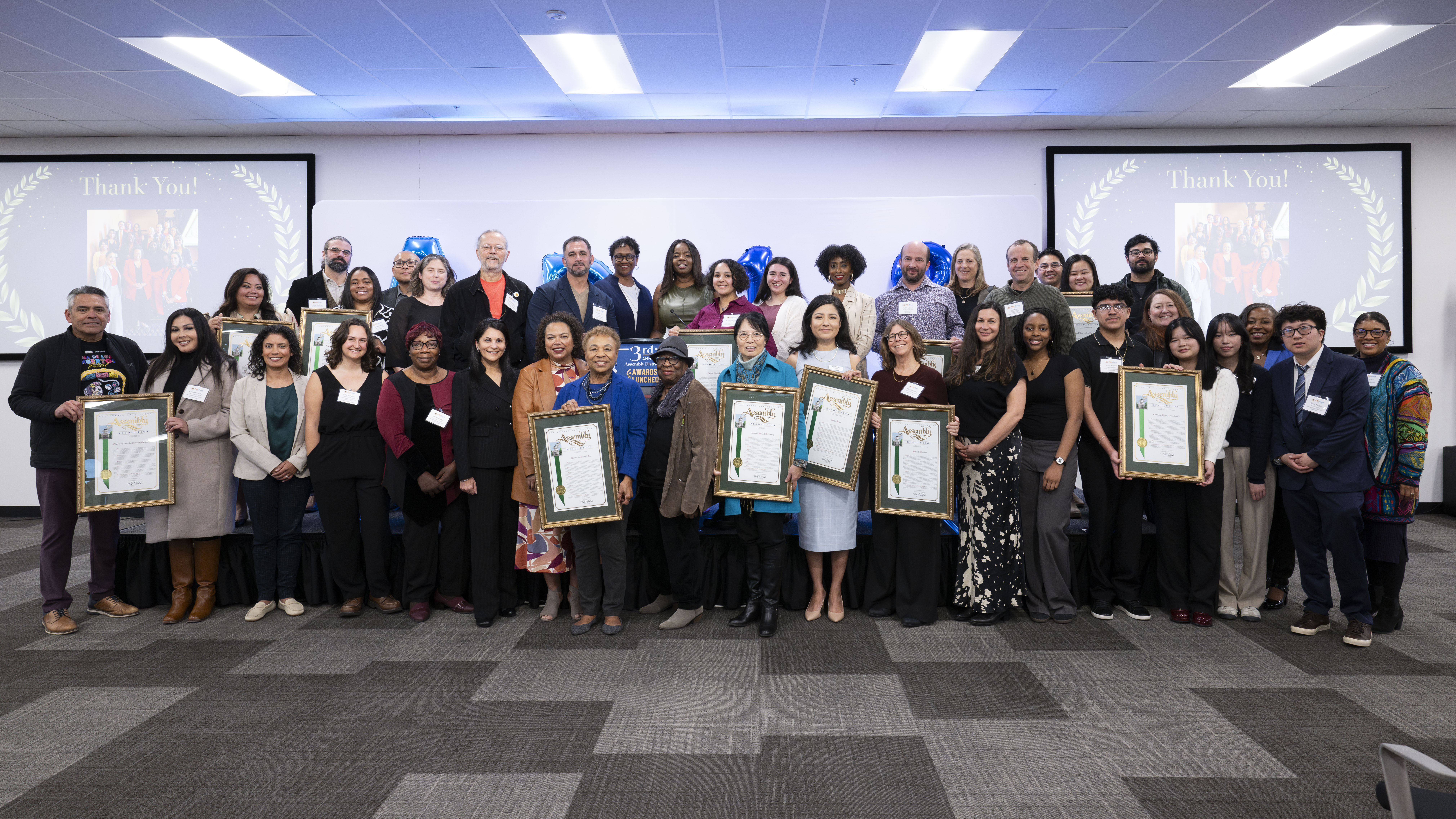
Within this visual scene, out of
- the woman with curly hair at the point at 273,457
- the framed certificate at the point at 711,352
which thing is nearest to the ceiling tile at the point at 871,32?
the framed certificate at the point at 711,352

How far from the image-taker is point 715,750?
2.58 m

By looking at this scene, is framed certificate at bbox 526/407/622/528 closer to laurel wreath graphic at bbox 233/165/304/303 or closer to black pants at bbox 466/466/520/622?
black pants at bbox 466/466/520/622

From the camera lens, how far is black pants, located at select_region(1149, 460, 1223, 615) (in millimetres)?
3922

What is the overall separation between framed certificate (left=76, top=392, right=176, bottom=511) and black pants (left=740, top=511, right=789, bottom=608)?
306 cm

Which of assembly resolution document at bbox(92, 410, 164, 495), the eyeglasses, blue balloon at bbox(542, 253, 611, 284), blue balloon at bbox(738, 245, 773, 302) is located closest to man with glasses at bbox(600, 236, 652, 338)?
blue balloon at bbox(542, 253, 611, 284)

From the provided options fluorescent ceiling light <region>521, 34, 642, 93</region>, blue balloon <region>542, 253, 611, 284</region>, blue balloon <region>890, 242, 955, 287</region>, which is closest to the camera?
fluorescent ceiling light <region>521, 34, 642, 93</region>

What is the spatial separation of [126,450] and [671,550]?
289cm

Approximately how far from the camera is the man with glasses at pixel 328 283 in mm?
5375

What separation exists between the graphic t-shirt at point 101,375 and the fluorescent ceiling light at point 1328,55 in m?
7.81

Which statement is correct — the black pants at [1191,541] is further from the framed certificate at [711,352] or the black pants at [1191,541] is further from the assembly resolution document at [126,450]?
the assembly resolution document at [126,450]

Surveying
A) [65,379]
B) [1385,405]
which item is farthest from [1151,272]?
Answer: [65,379]

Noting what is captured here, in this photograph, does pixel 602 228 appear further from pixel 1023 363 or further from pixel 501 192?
pixel 1023 363

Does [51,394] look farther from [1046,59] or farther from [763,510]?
[1046,59]

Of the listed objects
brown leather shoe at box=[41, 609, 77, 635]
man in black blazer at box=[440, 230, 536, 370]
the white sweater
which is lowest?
brown leather shoe at box=[41, 609, 77, 635]
